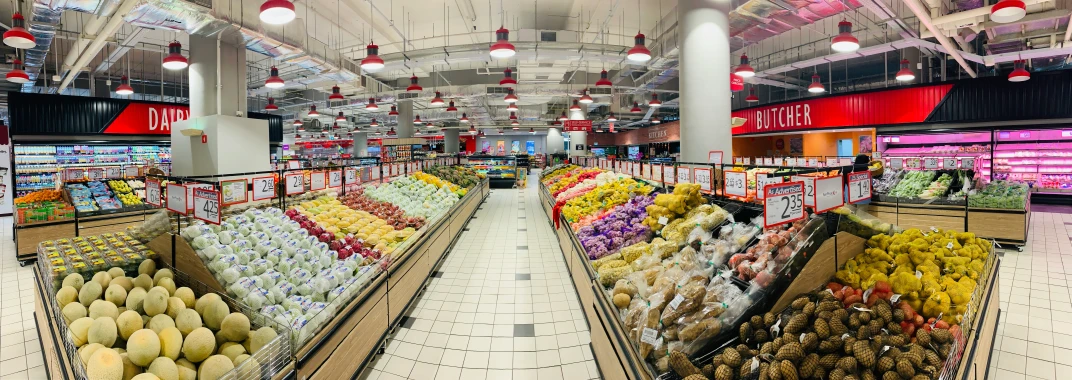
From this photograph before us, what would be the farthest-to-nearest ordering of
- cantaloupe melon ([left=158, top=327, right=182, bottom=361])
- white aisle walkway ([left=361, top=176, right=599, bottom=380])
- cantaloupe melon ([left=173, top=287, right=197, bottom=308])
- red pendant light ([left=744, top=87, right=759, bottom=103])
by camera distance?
red pendant light ([left=744, top=87, right=759, bottom=103]) < white aisle walkway ([left=361, top=176, right=599, bottom=380]) < cantaloupe melon ([left=173, top=287, right=197, bottom=308]) < cantaloupe melon ([left=158, top=327, right=182, bottom=361])

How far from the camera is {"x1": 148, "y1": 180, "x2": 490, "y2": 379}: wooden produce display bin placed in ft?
7.67

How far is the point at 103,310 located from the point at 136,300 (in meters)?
0.13

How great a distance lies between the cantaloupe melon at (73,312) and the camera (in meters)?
2.10

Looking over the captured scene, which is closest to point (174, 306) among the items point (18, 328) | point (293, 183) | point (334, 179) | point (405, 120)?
point (293, 183)

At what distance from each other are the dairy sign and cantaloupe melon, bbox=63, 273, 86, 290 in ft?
37.1

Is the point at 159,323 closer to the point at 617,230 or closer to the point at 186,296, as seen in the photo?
the point at 186,296

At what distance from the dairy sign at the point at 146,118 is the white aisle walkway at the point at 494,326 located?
10866 millimetres

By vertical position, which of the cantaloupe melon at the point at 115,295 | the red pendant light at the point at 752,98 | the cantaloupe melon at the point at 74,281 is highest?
the red pendant light at the point at 752,98

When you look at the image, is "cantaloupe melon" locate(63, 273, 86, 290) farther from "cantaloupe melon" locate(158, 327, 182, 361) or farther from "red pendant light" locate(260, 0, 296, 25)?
"red pendant light" locate(260, 0, 296, 25)

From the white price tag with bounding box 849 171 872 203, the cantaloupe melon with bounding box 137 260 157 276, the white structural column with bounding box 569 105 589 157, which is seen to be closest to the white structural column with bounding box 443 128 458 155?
the white structural column with bounding box 569 105 589 157

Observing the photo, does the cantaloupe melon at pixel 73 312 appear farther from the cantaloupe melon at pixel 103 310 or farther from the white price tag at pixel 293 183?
the white price tag at pixel 293 183

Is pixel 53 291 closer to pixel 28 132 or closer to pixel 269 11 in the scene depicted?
pixel 269 11

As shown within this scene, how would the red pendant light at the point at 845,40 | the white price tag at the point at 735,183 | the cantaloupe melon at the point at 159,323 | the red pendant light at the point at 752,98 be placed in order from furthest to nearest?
1. the red pendant light at the point at 752,98
2. the red pendant light at the point at 845,40
3. the white price tag at the point at 735,183
4. the cantaloupe melon at the point at 159,323

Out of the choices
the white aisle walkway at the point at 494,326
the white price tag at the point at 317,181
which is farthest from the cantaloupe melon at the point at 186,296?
the white price tag at the point at 317,181
